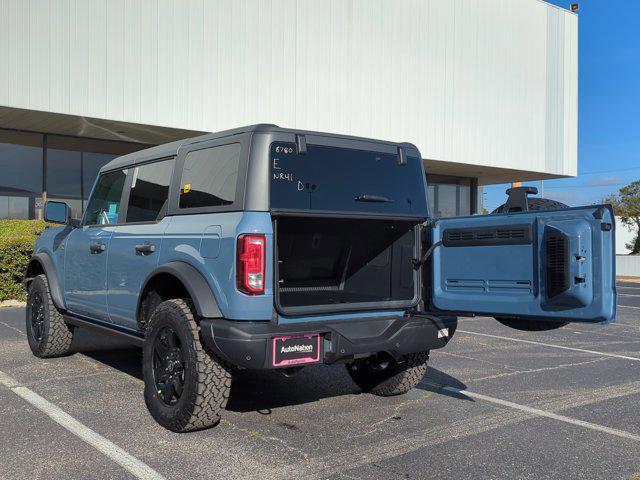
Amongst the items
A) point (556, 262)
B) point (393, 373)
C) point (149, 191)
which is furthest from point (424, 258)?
point (149, 191)

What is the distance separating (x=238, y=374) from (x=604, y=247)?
348cm

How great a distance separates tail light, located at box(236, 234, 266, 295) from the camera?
389 centimetres

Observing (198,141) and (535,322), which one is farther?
(198,141)

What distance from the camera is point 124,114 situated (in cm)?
1520

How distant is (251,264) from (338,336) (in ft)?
2.43

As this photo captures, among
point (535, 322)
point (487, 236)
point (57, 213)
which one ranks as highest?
point (57, 213)

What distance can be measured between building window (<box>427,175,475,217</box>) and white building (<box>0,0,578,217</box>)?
11cm

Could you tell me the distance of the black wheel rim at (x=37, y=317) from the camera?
6.56 metres

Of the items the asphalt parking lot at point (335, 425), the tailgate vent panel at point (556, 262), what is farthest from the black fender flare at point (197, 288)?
the tailgate vent panel at point (556, 262)

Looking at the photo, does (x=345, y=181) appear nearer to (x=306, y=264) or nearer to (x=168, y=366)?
(x=306, y=264)

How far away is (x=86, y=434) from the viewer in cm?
421

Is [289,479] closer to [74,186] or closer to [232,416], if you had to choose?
[232,416]

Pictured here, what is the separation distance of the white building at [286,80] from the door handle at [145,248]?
10667mm

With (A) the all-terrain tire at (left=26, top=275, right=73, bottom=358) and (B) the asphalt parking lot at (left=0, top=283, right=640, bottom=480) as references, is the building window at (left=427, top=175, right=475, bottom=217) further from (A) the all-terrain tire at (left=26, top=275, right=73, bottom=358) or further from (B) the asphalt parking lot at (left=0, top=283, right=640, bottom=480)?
(A) the all-terrain tire at (left=26, top=275, right=73, bottom=358)
